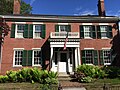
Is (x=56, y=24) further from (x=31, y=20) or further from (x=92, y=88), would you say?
(x=92, y=88)

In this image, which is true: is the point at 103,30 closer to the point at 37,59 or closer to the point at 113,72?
the point at 113,72

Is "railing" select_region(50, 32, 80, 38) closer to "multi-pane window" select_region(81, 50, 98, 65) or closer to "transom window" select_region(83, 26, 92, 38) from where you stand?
"transom window" select_region(83, 26, 92, 38)

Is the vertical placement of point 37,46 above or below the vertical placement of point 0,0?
below

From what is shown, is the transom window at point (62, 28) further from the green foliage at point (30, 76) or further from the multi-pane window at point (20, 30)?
the green foliage at point (30, 76)

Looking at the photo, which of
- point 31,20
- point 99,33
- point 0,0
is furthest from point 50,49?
point 0,0

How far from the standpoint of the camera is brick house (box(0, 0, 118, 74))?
62.7 feet

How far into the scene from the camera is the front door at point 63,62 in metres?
19.5

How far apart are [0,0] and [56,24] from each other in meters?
20.9

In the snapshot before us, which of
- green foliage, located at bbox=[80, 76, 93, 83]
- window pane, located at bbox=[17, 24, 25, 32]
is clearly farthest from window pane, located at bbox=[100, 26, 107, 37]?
window pane, located at bbox=[17, 24, 25, 32]

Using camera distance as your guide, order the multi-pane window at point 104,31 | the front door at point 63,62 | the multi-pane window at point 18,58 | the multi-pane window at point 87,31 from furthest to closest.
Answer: the multi-pane window at point 104,31, the multi-pane window at point 87,31, the front door at point 63,62, the multi-pane window at point 18,58

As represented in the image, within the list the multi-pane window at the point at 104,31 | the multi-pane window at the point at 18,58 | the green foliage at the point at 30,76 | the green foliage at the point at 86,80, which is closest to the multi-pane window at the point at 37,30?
the multi-pane window at the point at 18,58

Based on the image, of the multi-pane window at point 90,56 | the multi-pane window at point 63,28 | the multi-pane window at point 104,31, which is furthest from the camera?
the multi-pane window at point 104,31

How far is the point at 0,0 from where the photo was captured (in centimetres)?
3597

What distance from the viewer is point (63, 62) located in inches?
779
